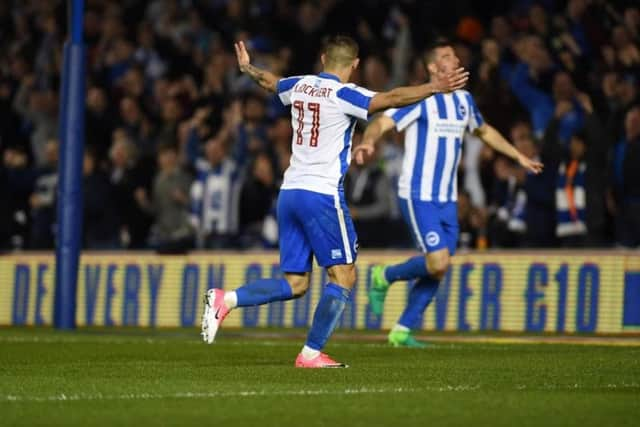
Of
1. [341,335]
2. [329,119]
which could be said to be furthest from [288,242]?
[341,335]

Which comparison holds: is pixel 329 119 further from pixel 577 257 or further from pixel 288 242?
pixel 577 257

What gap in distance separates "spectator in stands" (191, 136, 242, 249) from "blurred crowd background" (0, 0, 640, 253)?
0.07 ft

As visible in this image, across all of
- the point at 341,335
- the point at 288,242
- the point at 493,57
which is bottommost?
the point at 341,335

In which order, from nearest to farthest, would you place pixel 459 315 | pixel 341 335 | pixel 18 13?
1. pixel 341 335
2. pixel 459 315
3. pixel 18 13

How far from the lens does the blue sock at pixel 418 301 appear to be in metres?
13.7

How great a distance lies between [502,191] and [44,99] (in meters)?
8.26

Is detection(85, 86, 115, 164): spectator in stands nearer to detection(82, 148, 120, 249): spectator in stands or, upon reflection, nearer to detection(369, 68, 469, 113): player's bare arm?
detection(82, 148, 120, 249): spectator in stands

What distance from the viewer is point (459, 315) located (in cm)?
1778

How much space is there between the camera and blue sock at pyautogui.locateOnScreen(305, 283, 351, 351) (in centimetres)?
1075

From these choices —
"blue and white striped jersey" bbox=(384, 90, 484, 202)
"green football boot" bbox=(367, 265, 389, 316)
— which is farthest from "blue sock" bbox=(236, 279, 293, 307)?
"green football boot" bbox=(367, 265, 389, 316)

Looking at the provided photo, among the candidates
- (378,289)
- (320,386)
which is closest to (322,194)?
(320,386)

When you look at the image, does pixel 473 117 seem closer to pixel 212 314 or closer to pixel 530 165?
pixel 530 165

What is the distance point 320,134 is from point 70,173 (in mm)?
7175

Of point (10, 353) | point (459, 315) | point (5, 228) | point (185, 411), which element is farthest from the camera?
point (5, 228)
